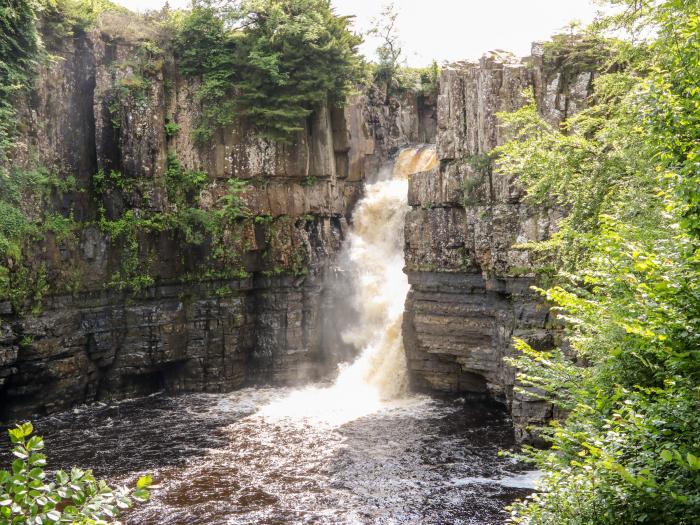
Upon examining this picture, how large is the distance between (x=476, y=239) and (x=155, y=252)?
14368 millimetres

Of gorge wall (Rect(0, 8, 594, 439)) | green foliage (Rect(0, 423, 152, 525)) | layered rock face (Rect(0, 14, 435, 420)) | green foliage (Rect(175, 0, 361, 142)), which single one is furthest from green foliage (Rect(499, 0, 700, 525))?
layered rock face (Rect(0, 14, 435, 420))

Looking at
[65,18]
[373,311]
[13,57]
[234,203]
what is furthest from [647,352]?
[65,18]

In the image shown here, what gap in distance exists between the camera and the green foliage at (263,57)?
1178 inches

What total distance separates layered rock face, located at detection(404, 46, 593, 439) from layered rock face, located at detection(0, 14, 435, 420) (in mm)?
6322

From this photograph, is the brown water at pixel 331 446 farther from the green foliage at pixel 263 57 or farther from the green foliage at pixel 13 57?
the green foliage at pixel 13 57

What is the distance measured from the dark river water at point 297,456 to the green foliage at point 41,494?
9.55 metres

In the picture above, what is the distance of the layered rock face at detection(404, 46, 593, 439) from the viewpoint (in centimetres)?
2369

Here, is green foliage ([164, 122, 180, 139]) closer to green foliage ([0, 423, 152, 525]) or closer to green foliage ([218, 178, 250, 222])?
green foliage ([218, 178, 250, 222])

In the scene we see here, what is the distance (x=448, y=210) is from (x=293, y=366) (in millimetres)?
11109

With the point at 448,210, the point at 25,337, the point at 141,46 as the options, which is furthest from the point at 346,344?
the point at 141,46

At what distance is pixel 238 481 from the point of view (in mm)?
19422

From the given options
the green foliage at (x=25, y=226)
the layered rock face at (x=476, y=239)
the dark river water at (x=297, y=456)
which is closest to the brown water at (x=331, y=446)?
the dark river water at (x=297, y=456)

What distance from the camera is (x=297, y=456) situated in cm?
2133

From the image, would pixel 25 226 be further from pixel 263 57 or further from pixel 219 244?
pixel 263 57
